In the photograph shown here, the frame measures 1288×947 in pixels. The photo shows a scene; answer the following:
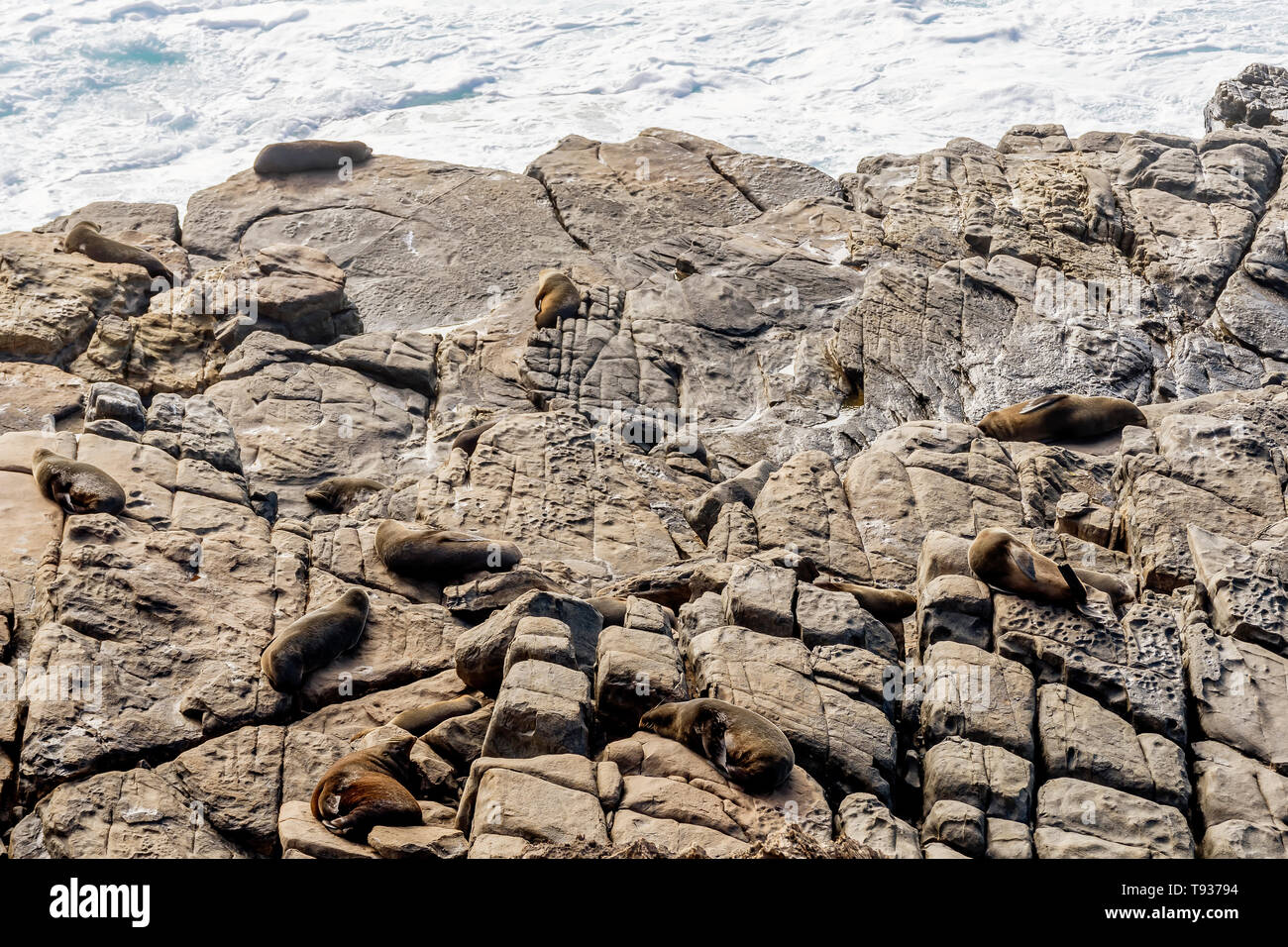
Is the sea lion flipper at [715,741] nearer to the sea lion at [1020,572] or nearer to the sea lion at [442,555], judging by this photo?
the sea lion at [1020,572]

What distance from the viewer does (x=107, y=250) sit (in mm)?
22109

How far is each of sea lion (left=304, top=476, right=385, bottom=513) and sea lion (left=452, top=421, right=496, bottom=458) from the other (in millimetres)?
1294

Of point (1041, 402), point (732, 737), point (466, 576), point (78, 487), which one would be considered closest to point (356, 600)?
point (466, 576)

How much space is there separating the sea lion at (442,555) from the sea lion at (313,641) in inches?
39.0

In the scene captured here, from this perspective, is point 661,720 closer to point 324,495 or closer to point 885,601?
point 885,601

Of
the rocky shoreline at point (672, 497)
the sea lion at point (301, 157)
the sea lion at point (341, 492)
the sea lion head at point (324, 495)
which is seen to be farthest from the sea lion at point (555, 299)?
the sea lion at point (301, 157)

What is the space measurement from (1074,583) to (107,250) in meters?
18.4

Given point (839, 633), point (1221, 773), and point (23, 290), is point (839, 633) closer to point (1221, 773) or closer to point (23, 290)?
point (1221, 773)

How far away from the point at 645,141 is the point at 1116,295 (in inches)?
492

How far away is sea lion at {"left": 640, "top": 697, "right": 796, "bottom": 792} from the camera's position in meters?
8.97

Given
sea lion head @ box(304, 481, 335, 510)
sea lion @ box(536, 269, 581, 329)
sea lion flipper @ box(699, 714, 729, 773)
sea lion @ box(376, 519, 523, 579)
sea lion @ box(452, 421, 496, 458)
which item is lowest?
sea lion head @ box(304, 481, 335, 510)

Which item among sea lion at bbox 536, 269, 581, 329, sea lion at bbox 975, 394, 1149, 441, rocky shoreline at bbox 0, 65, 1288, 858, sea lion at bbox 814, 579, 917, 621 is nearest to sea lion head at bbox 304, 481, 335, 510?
rocky shoreline at bbox 0, 65, 1288, 858

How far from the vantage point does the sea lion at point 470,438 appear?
16.4m

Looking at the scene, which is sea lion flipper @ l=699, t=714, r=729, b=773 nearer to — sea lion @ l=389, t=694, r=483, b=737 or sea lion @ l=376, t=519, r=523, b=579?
sea lion @ l=389, t=694, r=483, b=737
